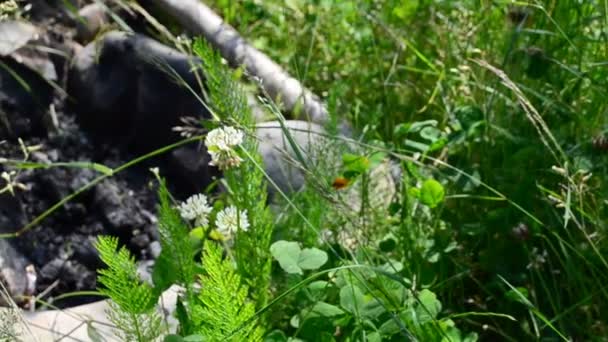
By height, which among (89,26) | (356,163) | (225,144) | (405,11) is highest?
(225,144)

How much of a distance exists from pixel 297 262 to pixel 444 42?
133 cm

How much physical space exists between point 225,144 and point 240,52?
1973mm

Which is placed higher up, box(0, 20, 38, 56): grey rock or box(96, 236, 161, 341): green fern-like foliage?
box(96, 236, 161, 341): green fern-like foliage

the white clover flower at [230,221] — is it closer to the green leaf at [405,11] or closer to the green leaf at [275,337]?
the green leaf at [275,337]

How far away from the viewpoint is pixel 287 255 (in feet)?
6.96

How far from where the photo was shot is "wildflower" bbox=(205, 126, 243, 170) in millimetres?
1854

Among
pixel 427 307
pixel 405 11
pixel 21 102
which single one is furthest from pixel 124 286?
pixel 405 11

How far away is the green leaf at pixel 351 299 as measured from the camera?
2.05 metres

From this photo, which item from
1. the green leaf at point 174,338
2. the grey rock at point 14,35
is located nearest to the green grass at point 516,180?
the green leaf at point 174,338

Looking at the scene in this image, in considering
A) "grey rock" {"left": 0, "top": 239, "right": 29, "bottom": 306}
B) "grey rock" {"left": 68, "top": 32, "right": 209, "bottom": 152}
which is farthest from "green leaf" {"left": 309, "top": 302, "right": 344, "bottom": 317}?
"grey rock" {"left": 68, "top": 32, "right": 209, "bottom": 152}

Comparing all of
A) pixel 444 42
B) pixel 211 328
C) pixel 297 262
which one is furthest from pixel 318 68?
pixel 211 328

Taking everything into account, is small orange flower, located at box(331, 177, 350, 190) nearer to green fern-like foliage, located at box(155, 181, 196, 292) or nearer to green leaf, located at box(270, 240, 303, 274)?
green leaf, located at box(270, 240, 303, 274)

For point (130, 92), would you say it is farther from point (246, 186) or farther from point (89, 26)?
point (246, 186)

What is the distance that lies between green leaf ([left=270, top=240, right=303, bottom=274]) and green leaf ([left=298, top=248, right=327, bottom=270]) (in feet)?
0.03
